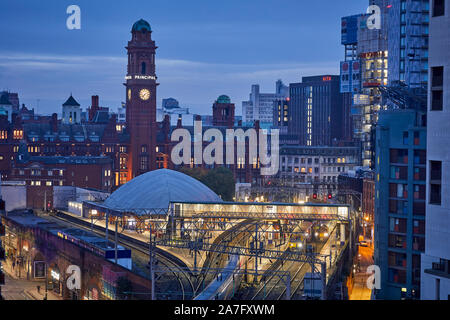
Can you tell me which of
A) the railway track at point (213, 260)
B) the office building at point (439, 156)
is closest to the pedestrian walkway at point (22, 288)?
the railway track at point (213, 260)

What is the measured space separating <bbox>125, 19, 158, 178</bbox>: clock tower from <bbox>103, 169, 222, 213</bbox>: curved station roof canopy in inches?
2118

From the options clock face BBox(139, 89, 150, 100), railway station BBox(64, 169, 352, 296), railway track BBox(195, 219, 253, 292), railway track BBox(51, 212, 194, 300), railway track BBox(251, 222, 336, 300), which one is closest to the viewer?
railway track BBox(51, 212, 194, 300)

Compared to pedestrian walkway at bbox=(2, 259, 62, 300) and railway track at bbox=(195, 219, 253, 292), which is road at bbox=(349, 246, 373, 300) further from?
pedestrian walkway at bbox=(2, 259, 62, 300)

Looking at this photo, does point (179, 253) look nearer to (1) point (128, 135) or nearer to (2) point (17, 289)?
(2) point (17, 289)

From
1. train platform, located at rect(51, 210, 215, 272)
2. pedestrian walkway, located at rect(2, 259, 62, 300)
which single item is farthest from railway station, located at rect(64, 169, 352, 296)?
pedestrian walkway, located at rect(2, 259, 62, 300)

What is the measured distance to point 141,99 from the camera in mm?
177625

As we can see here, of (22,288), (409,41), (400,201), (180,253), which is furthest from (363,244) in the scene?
(400,201)

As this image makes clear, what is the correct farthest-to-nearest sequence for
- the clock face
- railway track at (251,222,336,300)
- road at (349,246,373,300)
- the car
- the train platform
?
1. the clock face
2. the car
3. the train platform
4. road at (349,246,373,300)
5. railway track at (251,222,336,300)

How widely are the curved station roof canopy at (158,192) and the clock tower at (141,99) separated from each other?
5379cm

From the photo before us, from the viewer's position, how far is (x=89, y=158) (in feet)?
518

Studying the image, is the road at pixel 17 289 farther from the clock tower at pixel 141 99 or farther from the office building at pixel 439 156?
the clock tower at pixel 141 99

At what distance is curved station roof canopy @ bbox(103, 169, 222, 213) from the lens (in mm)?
112562

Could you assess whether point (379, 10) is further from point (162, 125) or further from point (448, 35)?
point (448, 35)
